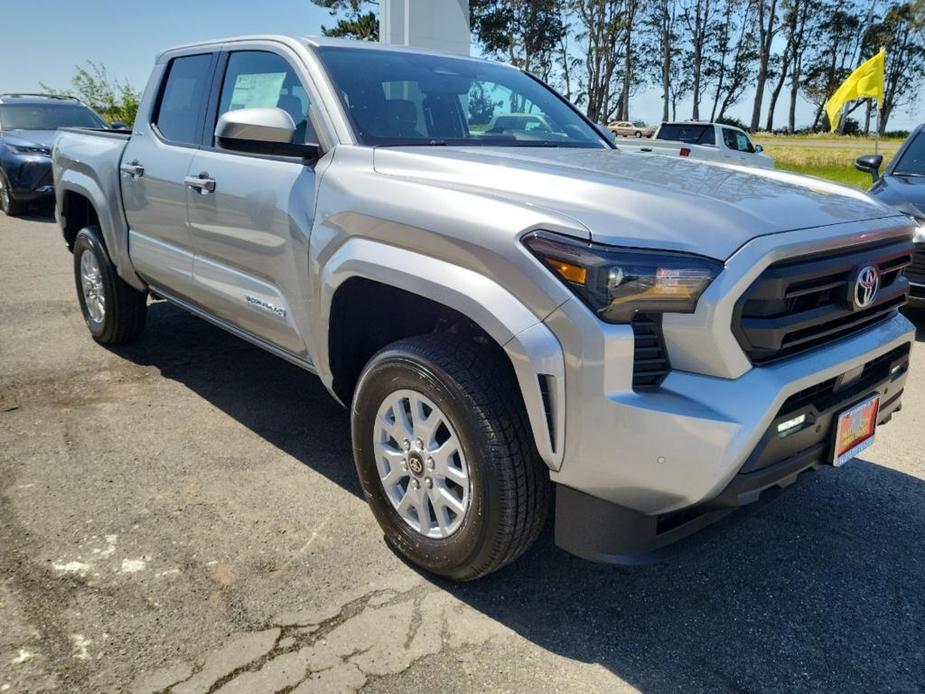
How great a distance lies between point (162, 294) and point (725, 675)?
137 inches

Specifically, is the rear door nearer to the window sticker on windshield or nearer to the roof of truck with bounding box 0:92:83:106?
the window sticker on windshield

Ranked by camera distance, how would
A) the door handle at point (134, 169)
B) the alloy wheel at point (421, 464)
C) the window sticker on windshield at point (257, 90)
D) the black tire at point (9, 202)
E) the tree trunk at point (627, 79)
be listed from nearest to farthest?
the alloy wheel at point (421, 464) < the window sticker on windshield at point (257, 90) < the door handle at point (134, 169) < the black tire at point (9, 202) < the tree trunk at point (627, 79)

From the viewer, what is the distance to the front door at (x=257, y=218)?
2943 mm

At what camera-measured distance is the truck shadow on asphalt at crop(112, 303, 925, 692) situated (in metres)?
2.24

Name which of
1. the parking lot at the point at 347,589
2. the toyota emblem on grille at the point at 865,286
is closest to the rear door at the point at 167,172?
the parking lot at the point at 347,589

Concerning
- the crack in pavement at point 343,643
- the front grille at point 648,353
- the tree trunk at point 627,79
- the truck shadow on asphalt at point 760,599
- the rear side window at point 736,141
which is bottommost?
the truck shadow on asphalt at point 760,599

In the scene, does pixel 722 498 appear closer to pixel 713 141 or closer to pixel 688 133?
pixel 713 141

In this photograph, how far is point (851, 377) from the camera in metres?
2.35

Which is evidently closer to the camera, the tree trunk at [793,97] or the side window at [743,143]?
the side window at [743,143]

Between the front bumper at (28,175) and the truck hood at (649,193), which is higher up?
the truck hood at (649,193)

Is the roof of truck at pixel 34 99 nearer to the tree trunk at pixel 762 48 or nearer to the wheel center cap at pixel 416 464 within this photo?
the wheel center cap at pixel 416 464

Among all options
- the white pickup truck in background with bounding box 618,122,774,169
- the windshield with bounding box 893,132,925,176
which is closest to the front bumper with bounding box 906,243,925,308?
the windshield with bounding box 893,132,925,176

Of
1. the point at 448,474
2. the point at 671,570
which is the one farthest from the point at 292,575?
the point at 671,570

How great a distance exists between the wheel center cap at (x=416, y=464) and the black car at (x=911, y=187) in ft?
12.9
